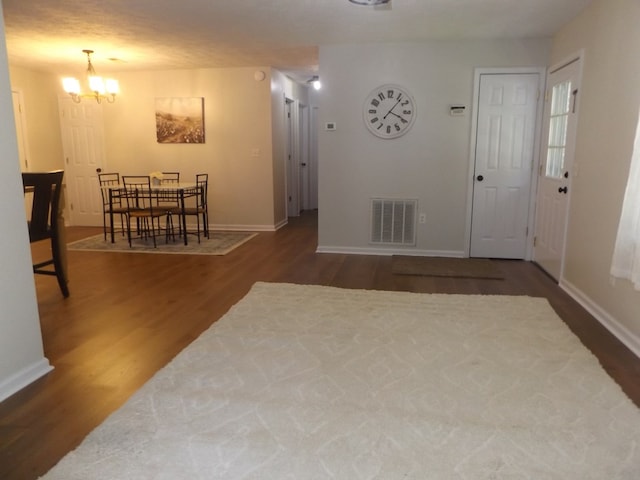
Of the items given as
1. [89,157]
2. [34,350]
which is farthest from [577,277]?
[89,157]

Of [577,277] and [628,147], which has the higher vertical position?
[628,147]

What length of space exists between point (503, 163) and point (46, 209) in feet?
14.7

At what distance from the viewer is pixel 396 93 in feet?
16.7

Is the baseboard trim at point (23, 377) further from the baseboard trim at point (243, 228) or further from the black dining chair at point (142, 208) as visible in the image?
the baseboard trim at point (243, 228)

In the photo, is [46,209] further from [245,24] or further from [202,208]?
[202,208]

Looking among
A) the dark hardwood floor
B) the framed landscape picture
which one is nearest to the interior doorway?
the dark hardwood floor

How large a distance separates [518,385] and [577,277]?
6.23 ft

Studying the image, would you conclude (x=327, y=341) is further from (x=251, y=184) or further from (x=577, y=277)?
(x=251, y=184)

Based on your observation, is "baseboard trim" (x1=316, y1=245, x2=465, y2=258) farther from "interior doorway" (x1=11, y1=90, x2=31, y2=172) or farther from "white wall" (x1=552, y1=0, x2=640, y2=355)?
"interior doorway" (x1=11, y1=90, x2=31, y2=172)

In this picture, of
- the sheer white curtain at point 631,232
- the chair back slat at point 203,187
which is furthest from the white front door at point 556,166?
the chair back slat at point 203,187

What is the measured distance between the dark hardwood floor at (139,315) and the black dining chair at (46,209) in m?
0.42

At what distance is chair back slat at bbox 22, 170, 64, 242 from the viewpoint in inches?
133

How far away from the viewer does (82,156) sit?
725 cm

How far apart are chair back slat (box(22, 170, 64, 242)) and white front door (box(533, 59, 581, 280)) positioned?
4308 mm
